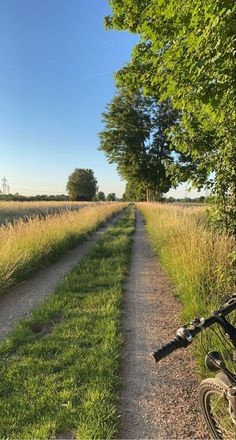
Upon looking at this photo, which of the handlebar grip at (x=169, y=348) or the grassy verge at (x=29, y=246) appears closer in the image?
the handlebar grip at (x=169, y=348)

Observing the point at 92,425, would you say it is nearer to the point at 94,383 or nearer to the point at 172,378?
the point at 94,383

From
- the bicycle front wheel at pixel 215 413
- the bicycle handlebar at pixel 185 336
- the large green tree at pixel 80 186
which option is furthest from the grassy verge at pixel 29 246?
the large green tree at pixel 80 186

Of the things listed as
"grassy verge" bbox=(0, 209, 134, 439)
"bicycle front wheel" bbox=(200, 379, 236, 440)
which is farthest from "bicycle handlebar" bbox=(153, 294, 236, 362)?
"grassy verge" bbox=(0, 209, 134, 439)

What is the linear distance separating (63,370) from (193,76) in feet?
11.2

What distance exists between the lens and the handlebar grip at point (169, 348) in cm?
165

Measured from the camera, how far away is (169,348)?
1.66m

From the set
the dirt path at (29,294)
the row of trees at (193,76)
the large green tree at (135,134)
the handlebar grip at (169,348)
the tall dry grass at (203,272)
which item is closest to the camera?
the handlebar grip at (169,348)

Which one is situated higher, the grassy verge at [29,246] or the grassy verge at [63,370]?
the grassy verge at [29,246]

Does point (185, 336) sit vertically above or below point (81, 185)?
below

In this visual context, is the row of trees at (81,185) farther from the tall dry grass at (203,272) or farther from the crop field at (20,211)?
the tall dry grass at (203,272)

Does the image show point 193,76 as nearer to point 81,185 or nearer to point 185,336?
point 185,336

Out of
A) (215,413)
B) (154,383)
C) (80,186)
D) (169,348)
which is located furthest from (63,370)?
(80,186)

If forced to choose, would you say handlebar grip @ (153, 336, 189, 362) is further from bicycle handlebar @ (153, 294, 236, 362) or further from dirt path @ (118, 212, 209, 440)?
dirt path @ (118, 212, 209, 440)

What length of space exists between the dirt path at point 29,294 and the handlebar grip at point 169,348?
147 inches
